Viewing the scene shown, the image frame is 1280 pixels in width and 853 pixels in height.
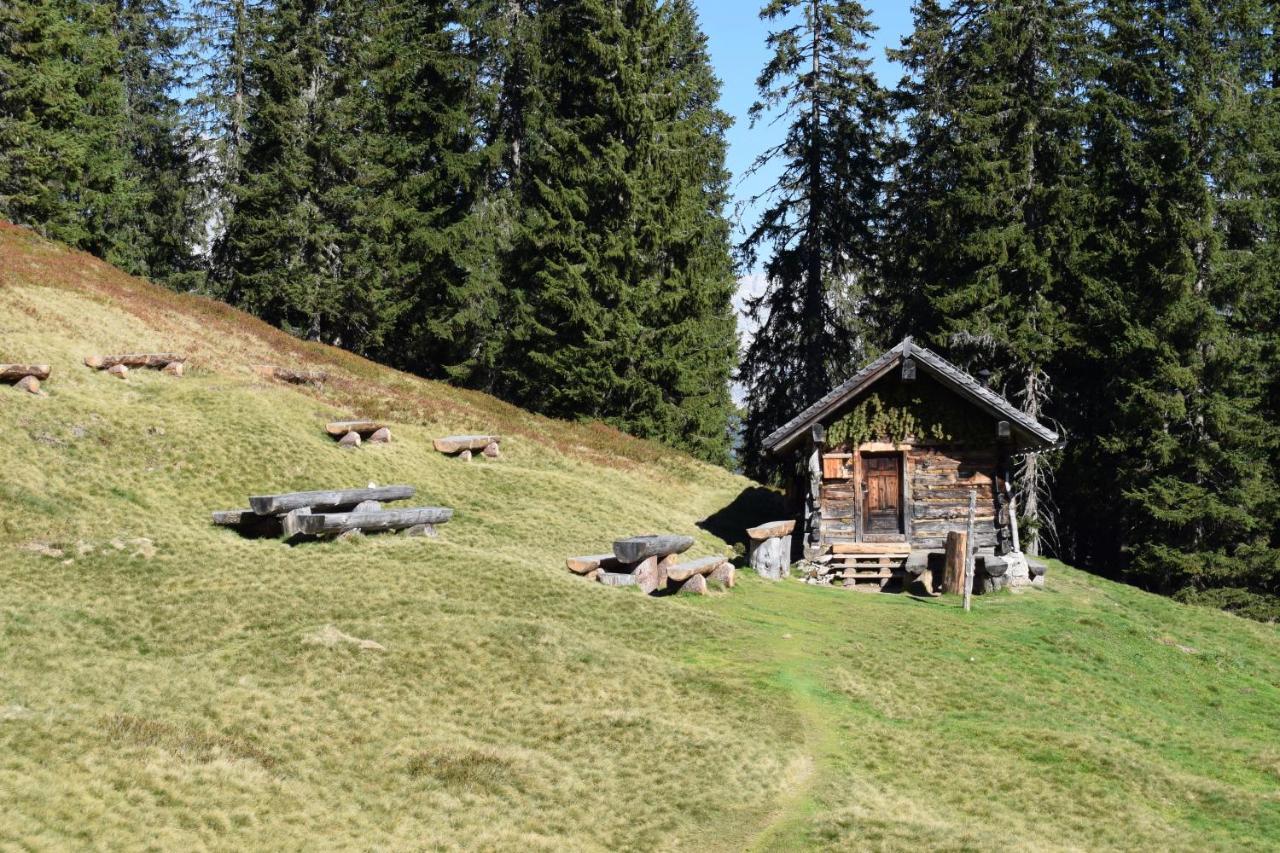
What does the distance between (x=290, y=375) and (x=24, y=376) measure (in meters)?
9.91

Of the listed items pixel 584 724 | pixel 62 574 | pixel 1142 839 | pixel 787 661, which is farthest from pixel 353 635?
pixel 1142 839

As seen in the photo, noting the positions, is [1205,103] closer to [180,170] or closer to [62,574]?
[62,574]

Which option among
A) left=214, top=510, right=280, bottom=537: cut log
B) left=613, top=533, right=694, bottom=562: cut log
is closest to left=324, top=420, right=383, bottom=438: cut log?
left=214, top=510, right=280, bottom=537: cut log

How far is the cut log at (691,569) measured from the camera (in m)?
24.2

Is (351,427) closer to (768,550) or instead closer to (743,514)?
(768,550)

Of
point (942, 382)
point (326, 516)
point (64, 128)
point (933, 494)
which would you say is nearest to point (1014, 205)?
point (942, 382)

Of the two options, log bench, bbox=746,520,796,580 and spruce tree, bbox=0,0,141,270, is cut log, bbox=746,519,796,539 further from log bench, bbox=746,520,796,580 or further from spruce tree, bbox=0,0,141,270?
spruce tree, bbox=0,0,141,270

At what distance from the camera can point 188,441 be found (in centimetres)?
2734

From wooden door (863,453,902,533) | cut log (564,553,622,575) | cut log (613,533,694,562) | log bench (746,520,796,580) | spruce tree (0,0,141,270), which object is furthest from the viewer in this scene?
Result: spruce tree (0,0,141,270)

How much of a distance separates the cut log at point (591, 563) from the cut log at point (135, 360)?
606 inches

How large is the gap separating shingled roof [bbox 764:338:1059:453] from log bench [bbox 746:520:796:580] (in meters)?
3.15

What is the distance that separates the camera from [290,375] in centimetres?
3588

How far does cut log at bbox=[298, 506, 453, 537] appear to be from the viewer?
23.0 metres

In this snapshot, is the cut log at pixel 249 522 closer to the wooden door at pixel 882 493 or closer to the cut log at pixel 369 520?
the cut log at pixel 369 520
